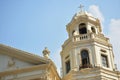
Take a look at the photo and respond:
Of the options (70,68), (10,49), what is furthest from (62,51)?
(10,49)

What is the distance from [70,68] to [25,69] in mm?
6832

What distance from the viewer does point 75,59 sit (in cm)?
3002

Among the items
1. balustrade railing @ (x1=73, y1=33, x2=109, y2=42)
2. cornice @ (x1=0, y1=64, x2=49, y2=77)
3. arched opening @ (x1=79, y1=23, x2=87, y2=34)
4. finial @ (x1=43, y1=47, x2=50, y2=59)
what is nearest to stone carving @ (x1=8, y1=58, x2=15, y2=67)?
cornice @ (x1=0, y1=64, x2=49, y2=77)

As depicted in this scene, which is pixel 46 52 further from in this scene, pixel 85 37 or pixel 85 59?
pixel 85 37

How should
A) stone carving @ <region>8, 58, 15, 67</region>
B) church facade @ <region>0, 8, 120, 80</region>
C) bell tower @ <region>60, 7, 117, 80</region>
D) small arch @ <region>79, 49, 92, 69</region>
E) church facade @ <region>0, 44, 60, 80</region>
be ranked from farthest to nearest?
small arch @ <region>79, 49, 92, 69</region>, bell tower @ <region>60, 7, 117, 80</region>, stone carving @ <region>8, 58, 15, 67</region>, church facade @ <region>0, 8, 120, 80</region>, church facade @ <region>0, 44, 60, 80</region>

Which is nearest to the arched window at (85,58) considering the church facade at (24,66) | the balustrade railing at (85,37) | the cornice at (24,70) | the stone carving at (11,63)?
the balustrade railing at (85,37)

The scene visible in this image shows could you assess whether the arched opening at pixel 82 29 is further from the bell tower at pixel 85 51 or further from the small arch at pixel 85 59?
the small arch at pixel 85 59

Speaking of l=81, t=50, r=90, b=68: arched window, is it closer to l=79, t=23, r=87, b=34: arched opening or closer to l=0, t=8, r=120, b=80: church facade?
l=0, t=8, r=120, b=80: church facade

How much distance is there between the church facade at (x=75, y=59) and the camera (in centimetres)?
2523

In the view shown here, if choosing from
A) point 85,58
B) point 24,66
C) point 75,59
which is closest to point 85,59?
point 85,58

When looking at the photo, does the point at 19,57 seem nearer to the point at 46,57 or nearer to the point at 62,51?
the point at 46,57

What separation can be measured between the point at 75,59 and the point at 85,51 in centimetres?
137

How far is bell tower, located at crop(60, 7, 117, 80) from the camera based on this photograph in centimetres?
2861

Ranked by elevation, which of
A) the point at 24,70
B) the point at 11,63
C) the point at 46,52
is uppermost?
the point at 46,52
